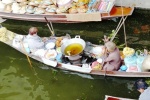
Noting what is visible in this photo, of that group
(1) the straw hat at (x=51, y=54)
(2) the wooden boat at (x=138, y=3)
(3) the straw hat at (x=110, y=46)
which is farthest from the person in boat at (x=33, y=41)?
(2) the wooden boat at (x=138, y=3)

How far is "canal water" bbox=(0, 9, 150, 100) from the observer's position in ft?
31.7

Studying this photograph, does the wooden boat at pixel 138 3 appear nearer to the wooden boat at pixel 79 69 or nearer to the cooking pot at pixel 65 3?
the cooking pot at pixel 65 3

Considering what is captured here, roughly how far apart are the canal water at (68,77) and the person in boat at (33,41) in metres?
0.72

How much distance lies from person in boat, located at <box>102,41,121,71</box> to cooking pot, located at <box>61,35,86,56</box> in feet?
3.09

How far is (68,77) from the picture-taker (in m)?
10.3

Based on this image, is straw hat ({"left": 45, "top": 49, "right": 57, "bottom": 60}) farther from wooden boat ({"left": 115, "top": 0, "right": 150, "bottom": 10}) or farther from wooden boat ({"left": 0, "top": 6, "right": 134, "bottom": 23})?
wooden boat ({"left": 115, "top": 0, "right": 150, "bottom": 10})

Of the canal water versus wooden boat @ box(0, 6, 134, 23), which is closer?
the canal water

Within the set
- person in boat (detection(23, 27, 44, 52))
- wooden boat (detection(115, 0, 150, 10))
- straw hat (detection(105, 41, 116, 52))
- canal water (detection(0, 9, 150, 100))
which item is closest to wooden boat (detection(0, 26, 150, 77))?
person in boat (detection(23, 27, 44, 52))

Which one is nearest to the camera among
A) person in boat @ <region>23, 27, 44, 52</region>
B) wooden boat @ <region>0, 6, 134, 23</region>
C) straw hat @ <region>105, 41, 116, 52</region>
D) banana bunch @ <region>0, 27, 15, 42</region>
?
straw hat @ <region>105, 41, 116, 52</region>

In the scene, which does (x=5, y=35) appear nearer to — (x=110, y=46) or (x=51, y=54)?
→ (x=51, y=54)

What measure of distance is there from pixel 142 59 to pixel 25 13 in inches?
215

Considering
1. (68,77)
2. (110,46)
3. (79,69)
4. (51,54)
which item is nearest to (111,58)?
(110,46)

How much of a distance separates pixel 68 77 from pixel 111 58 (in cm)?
190

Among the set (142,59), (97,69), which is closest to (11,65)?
(97,69)
